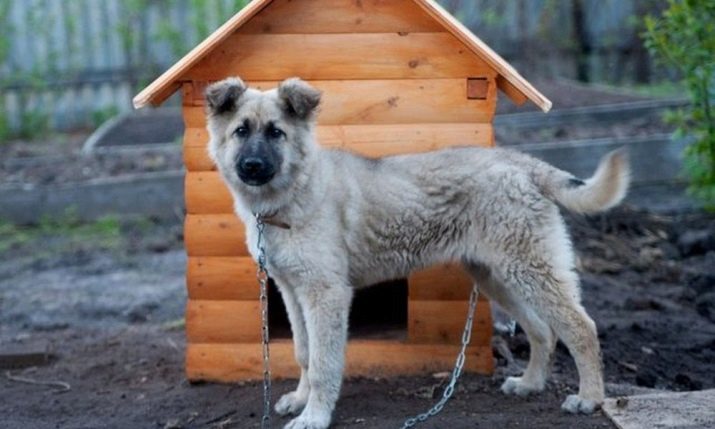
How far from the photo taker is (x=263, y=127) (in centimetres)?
550

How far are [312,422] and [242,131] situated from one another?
1.42 metres

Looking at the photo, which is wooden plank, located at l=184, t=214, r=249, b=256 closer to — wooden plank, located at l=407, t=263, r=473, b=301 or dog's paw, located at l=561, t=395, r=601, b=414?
wooden plank, located at l=407, t=263, r=473, b=301

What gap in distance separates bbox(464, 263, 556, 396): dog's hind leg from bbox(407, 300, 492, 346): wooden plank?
7.7 inches

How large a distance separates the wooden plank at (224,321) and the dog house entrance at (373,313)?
267 millimetres

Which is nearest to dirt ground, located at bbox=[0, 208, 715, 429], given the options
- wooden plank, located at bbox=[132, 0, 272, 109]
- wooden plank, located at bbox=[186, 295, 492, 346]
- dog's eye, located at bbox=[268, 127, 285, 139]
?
wooden plank, located at bbox=[186, 295, 492, 346]

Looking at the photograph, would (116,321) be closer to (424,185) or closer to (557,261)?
(424,185)

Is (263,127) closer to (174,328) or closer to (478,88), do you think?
(478,88)

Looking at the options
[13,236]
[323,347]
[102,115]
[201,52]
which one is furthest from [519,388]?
[102,115]

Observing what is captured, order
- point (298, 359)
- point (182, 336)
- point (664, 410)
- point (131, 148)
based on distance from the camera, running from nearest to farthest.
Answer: point (664, 410), point (298, 359), point (182, 336), point (131, 148)

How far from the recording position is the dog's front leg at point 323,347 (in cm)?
547

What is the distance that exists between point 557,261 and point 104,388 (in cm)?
277

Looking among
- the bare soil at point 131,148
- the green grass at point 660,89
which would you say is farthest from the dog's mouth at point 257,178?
the green grass at point 660,89

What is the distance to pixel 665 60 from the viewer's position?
9.06 meters

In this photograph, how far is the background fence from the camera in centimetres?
1484
